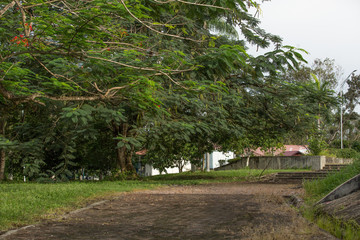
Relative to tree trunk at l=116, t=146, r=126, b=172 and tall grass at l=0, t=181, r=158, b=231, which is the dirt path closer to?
tall grass at l=0, t=181, r=158, b=231

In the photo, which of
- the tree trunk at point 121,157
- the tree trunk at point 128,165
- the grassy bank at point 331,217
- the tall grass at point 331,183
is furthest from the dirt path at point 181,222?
the tree trunk at point 128,165

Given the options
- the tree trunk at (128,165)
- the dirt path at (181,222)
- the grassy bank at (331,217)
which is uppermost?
the tree trunk at (128,165)

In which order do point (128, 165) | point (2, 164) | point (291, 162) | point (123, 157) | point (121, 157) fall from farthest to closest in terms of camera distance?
point (291, 162)
point (128, 165)
point (123, 157)
point (121, 157)
point (2, 164)

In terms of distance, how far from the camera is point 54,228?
7.34 meters

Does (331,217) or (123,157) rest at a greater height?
(123,157)

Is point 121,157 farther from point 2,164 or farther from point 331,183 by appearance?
point 331,183

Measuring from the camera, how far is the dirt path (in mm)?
6586

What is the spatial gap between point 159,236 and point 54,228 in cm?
198

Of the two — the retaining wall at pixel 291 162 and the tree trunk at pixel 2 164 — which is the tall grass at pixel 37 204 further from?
the retaining wall at pixel 291 162

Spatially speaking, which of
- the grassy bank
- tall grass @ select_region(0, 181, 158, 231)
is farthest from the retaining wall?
tall grass @ select_region(0, 181, 158, 231)

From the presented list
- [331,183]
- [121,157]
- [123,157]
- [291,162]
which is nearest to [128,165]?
[123,157]

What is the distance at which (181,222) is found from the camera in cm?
806

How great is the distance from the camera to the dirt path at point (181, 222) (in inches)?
259

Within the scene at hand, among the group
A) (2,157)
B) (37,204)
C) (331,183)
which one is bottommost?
(37,204)
